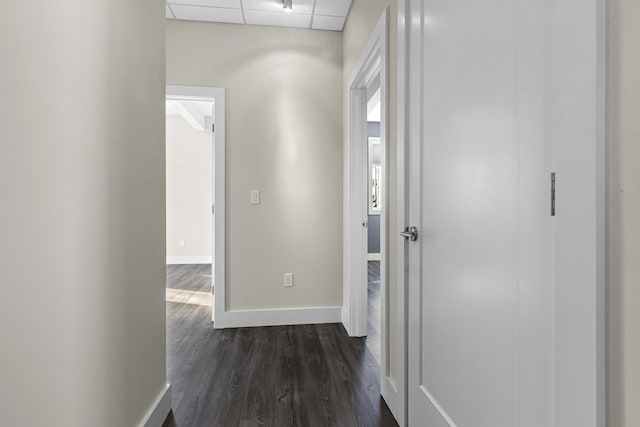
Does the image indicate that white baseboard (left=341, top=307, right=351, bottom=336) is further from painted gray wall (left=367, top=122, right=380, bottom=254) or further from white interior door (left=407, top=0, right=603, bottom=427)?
painted gray wall (left=367, top=122, right=380, bottom=254)

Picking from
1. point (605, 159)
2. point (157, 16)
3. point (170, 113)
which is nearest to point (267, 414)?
point (605, 159)

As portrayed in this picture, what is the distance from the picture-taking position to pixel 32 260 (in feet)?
2.69

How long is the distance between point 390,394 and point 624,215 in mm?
1471

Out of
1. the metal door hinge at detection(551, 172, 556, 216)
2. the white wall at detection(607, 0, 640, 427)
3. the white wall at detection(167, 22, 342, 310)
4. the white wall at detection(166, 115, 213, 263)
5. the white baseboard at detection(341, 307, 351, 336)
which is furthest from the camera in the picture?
the white wall at detection(166, 115, 213, 263)

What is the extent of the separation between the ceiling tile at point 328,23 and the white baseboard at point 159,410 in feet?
9.37

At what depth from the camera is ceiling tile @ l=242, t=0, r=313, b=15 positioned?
8.91ft

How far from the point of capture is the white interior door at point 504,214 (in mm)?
663

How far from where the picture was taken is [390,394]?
175 cm

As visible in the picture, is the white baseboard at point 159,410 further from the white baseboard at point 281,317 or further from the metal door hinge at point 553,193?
the metal door hinge at point 553,193

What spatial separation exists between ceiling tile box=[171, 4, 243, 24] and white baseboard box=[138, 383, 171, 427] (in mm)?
2738

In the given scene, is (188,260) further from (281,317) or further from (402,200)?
(402,200)

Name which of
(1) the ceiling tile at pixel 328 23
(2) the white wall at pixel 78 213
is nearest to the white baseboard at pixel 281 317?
(2) the white wall at pixel 78 213

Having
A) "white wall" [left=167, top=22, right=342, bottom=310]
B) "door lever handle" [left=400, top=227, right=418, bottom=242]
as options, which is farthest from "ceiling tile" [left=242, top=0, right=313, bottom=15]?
"door lever handle" [left=400, top=227, right=418, bottom=242]

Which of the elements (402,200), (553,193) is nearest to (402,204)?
(402,200)
